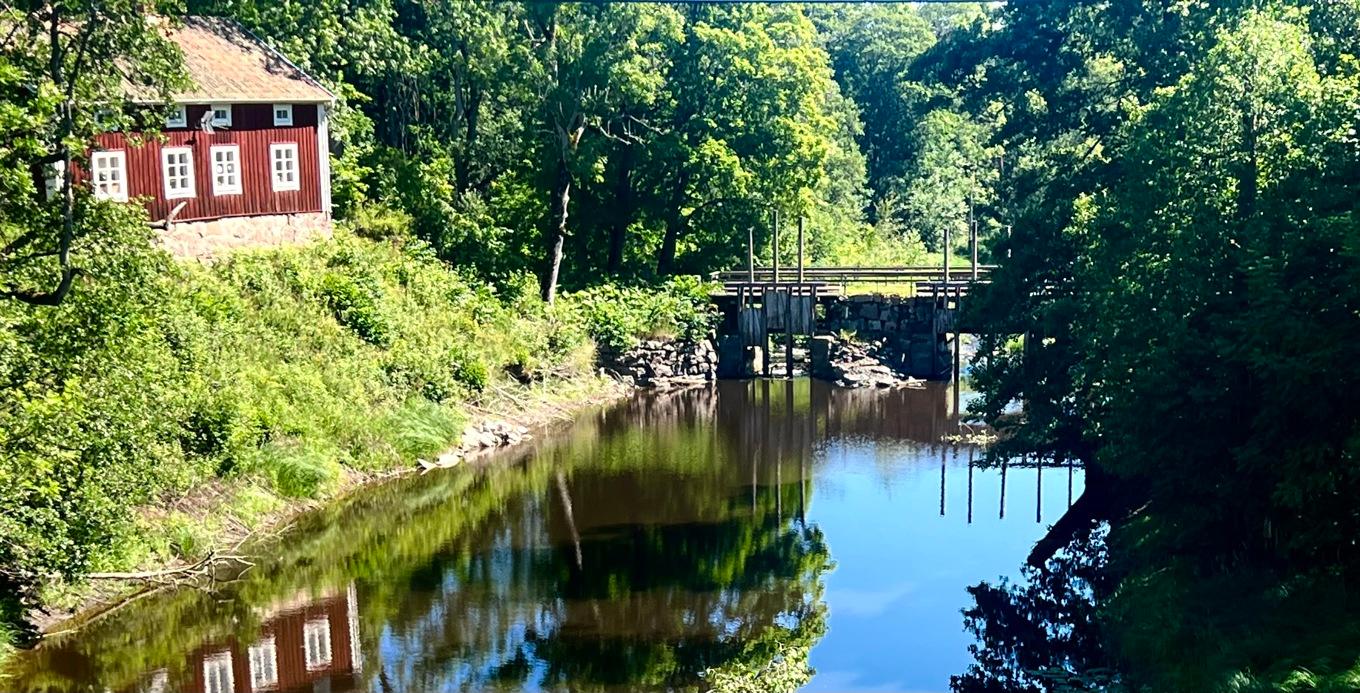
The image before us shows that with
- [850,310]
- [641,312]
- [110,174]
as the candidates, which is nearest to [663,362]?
[641,312]

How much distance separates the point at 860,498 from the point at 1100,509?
4.83 m

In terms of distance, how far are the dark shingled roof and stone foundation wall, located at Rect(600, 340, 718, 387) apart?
36.7 ft

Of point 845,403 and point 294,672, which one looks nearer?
point 294,672

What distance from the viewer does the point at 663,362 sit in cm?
4534

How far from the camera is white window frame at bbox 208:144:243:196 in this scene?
3765cm

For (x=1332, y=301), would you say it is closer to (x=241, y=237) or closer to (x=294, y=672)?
(x=294, y=672)

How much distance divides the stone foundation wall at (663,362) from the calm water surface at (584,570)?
538 cm

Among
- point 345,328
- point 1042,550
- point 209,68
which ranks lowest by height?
point 1042,550

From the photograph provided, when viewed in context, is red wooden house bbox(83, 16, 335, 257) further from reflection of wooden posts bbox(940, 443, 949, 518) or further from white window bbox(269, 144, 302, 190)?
reflection of wooden posts bbox(940, 443, 949, 518)

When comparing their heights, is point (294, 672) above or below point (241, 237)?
below

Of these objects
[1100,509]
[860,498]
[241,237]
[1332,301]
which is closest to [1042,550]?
[1100,509]

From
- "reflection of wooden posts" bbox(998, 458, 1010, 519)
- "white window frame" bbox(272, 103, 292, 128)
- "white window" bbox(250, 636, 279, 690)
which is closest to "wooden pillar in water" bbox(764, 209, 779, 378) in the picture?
"reflection of wooden posts" bbox(998, 458, 1010, 519)

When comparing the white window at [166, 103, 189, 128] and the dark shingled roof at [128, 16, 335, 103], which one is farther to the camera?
the dark shingled roof at [128, 16, 335, 103]

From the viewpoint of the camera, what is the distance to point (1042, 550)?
2812 centimetres
